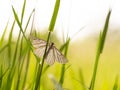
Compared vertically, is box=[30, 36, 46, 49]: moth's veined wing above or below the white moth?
above

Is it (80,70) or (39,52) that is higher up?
(39,52)

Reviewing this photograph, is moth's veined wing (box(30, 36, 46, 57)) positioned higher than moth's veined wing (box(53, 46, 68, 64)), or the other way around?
moth's veined wing (box(30, 36, 46, 57))

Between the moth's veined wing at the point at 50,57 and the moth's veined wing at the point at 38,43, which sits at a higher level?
the moth's veined wing at the point at 38,43

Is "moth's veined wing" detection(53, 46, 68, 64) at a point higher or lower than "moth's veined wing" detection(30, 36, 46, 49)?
lower

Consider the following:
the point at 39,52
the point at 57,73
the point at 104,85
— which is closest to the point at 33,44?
the point at 39,52

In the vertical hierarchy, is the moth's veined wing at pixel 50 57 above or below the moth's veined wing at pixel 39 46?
below

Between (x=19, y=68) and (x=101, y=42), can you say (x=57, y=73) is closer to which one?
(x=19, y=68)

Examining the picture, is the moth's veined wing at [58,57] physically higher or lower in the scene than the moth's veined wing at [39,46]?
lower

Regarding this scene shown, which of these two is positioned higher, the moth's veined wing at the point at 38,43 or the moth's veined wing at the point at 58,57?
the moth's veined wing at the point at 38,43
